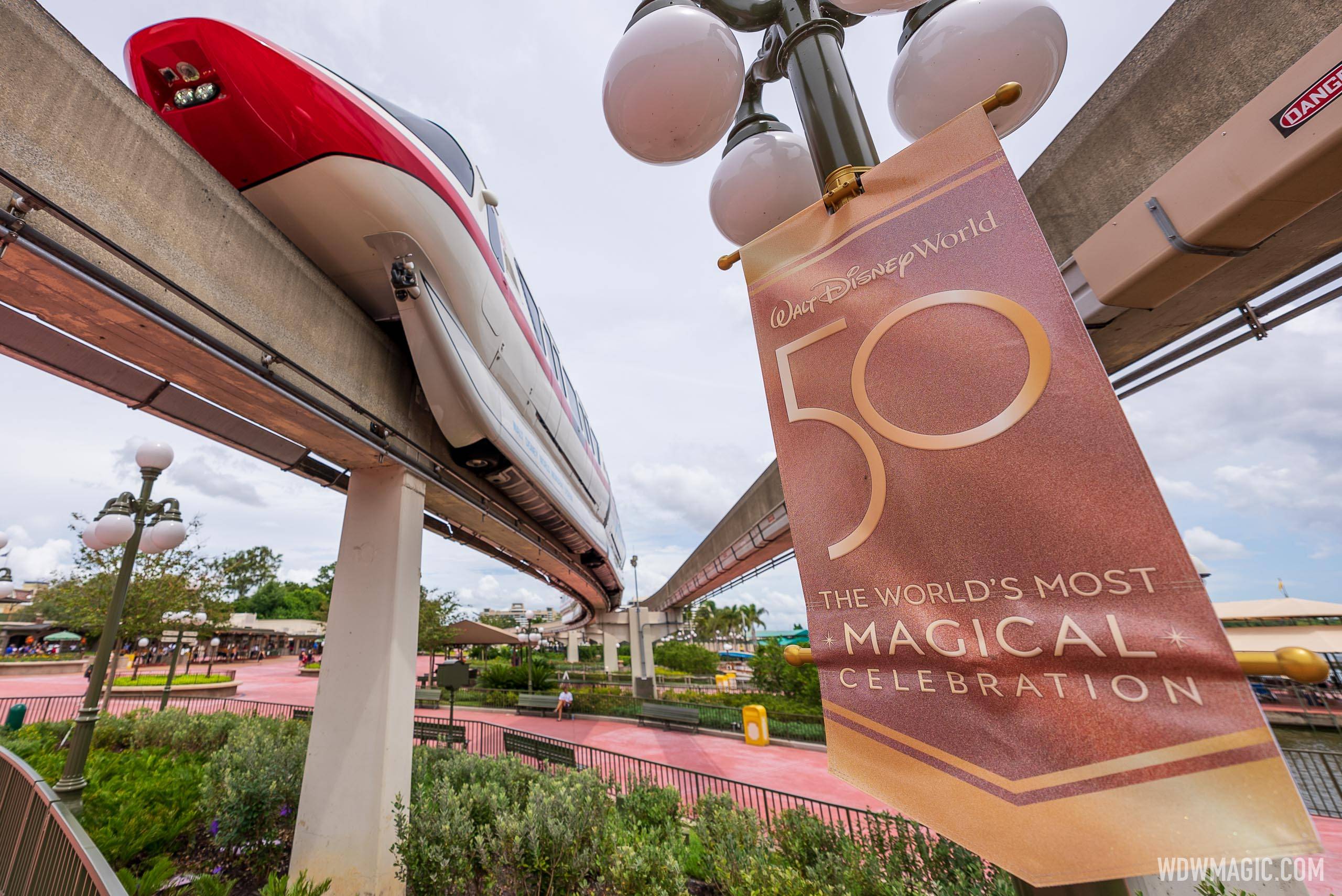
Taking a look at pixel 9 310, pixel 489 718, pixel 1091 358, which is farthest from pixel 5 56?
pixel 489 718

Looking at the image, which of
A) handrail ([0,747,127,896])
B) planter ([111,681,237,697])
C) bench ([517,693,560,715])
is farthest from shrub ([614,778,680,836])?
planter ([111,681,237,697])

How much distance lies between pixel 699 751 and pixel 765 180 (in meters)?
12.7

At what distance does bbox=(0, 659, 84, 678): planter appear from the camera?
25.1m

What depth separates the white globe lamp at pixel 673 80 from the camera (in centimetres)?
210

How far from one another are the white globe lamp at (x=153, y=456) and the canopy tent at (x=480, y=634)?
15.9 metres

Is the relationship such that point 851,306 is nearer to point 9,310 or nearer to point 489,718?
point 9,310

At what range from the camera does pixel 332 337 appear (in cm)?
441

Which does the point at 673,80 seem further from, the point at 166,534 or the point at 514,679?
the point at 514,679

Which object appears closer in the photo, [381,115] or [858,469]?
[858,469]

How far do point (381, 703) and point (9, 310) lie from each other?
12.7ft

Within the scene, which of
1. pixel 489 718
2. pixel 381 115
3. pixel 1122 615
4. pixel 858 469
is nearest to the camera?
pixel 1122 615

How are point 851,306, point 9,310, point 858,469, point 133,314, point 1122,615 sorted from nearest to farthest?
point 1122,615
point 858,469
point 851,306
point 133,314
point 9,310

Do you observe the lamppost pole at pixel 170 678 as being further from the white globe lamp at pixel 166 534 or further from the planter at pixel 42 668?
the planter at pixel 42 668

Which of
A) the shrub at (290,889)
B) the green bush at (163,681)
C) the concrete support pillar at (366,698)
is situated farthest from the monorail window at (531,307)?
the green bush at (163,681)
